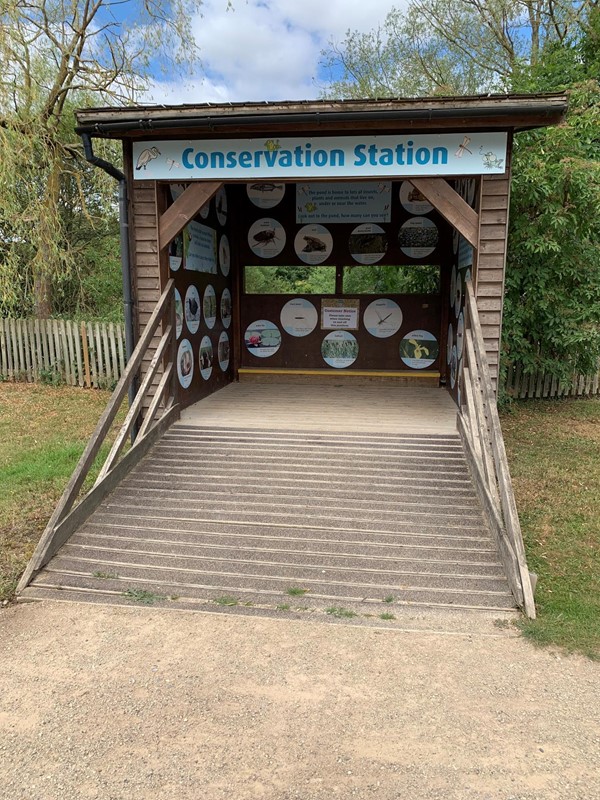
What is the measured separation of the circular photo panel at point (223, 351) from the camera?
8.78 m

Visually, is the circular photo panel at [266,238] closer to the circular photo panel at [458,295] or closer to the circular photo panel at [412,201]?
the circular photo panel at [412,201]

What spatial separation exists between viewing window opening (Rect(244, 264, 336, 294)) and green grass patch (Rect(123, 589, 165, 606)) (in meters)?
17.3

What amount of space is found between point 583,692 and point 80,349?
37.0ft

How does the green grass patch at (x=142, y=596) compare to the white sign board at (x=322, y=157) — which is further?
the white sign board at (x=322, y=157)

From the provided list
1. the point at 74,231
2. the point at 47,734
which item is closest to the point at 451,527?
the point at 47,734

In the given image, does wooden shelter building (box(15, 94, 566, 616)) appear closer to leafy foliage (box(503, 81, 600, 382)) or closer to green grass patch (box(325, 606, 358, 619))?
green grass patch (box(325, 606, 358, 619))

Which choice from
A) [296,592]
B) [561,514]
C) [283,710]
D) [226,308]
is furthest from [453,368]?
[283,710]

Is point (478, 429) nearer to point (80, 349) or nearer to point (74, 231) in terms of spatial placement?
point (80, 349)

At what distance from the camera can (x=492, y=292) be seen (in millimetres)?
5926

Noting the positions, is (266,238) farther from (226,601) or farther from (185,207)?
(226,601)

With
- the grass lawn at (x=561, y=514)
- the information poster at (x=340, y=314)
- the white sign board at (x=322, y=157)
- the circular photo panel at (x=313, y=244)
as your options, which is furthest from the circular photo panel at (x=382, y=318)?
the white sign board at (x=322, y=157)

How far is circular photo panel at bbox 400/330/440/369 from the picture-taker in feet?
30.1

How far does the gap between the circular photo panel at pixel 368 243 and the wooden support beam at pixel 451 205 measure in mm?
3123

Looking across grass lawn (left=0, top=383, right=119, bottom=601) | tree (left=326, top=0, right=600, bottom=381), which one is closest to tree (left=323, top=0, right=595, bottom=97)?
tree (left=326, top=0, right=600, bottom=381)
